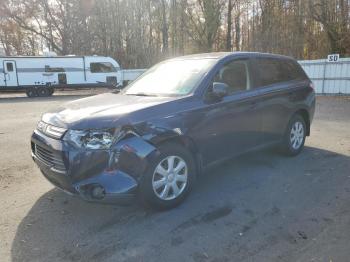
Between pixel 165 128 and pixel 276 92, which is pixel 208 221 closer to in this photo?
pixel 165 128

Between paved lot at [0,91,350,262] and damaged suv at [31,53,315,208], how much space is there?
0.37 meters

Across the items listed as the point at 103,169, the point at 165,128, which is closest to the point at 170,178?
A: the point at 165,128

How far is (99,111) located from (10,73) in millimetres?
21784

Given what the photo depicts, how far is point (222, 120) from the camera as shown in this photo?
14.8 feet

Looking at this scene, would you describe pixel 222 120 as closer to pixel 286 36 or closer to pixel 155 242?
pixel 155 242

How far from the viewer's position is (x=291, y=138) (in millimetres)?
5980

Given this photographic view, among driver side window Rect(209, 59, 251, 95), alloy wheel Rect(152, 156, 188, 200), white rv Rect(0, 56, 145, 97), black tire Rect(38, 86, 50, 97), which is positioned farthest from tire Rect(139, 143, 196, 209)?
black tire Rect(38, 86, 50, 97)

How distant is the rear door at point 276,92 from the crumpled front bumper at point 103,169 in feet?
A: 7.98

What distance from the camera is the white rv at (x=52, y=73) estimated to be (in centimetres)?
2280

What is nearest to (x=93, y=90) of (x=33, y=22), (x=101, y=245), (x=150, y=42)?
(x=150, y=42)

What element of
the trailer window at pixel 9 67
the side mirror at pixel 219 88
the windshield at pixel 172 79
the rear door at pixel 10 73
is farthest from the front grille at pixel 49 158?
the trailer window at pixel 9 67

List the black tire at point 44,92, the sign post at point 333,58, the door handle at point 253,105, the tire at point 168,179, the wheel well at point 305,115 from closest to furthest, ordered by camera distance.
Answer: the tire at point 168,179
the door handle at point 253,105
the wheel well at point 305,115
the sign post at point 333,58
the black tire at point 44,92

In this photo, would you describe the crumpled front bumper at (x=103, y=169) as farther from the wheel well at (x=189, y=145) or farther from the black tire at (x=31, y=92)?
the black tire at (x=31, y=92)

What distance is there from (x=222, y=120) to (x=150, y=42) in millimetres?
30516
